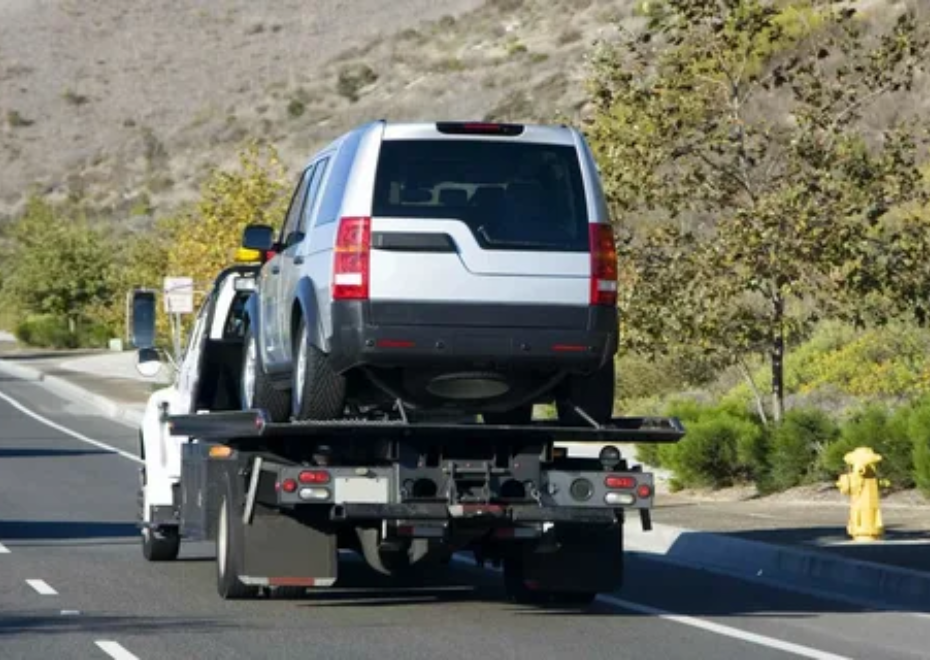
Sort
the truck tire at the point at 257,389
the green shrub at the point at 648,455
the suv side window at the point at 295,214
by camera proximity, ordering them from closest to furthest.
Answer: the truck tire at the point at 257,389
the suv side window at the point at 295,214
the green shrub at the point at 648,455

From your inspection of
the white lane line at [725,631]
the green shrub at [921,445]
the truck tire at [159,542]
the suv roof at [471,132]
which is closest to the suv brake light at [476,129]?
the suv roof at [471,132]

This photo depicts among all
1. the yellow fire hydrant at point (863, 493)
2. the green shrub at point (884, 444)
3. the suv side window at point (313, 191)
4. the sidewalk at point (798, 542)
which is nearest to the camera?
the suv side window at point (313, 191)

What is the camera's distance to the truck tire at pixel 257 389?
15055 mm

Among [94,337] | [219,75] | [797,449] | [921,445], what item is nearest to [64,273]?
[94,337]

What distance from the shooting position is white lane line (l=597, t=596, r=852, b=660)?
12.9 metres

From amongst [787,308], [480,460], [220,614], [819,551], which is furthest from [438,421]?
[787,308]

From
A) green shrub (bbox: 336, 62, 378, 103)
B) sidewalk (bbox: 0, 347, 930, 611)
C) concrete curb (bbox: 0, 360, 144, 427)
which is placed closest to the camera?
sidewalk (bbox: 0, 347, 930, 611)

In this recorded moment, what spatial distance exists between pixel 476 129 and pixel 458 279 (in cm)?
97

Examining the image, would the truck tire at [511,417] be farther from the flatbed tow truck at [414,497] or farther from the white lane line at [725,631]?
the white lane line at [725,631]

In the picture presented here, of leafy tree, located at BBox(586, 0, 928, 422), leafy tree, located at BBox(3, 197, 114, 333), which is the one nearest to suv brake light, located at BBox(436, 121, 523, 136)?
leafy tree, located at BBox(586, 0, 928, 422)

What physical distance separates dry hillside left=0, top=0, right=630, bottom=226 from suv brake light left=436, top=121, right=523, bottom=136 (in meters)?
70.8

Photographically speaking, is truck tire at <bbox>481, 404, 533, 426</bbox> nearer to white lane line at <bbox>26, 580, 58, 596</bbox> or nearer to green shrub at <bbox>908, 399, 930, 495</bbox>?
white lane line at <bbox>26, 580, 58, 596</bbox>

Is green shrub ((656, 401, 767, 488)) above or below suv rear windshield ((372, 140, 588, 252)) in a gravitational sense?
below

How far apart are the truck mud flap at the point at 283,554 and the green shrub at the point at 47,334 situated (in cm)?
6463
